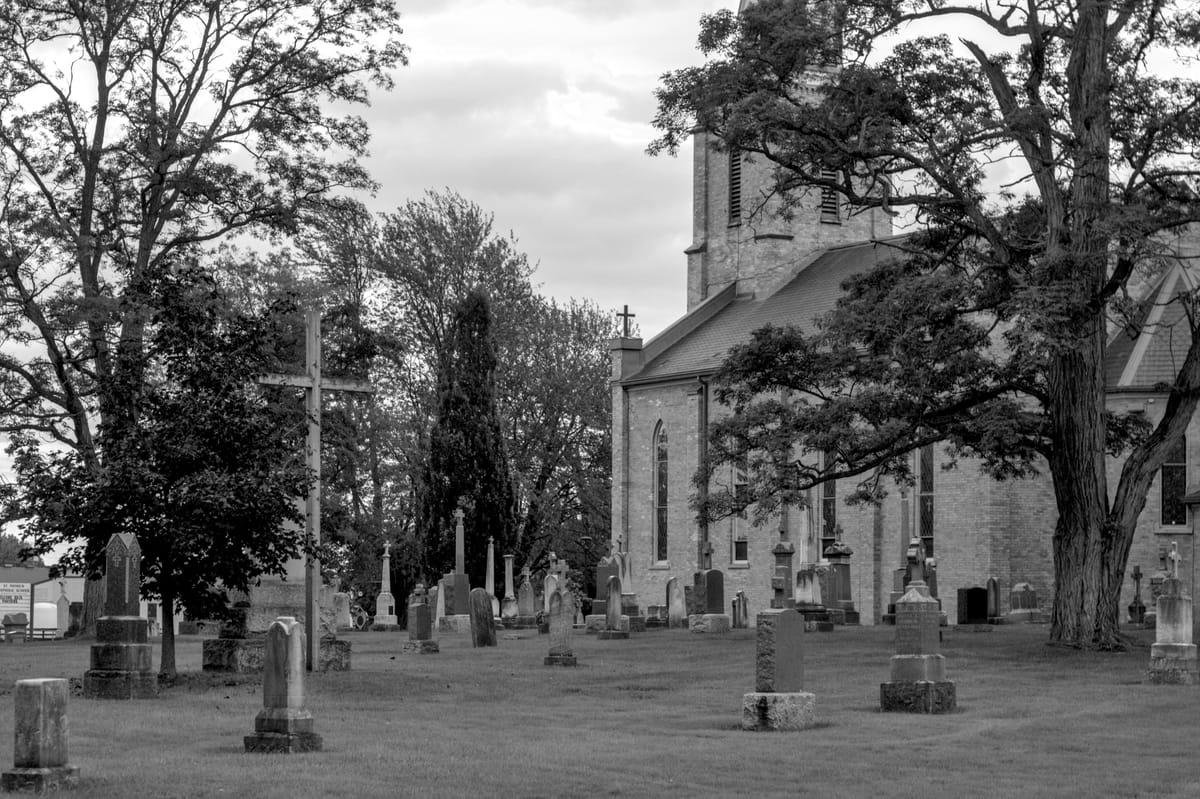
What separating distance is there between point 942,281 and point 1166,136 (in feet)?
13.5

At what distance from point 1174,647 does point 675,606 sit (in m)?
18.2

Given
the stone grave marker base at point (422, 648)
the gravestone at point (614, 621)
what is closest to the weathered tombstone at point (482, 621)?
the stone grave marker base at point (422, 648)

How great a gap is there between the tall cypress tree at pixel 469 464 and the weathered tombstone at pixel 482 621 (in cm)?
1860

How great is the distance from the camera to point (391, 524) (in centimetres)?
5712

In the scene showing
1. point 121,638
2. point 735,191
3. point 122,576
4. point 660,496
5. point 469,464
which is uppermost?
point 735,191

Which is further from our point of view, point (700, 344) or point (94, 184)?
point (700, 344)

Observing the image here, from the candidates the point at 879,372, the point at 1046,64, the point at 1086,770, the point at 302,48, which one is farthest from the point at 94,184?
the point at 1086,770

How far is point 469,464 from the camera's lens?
4869cm

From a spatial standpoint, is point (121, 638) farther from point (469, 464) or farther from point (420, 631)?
point (469, 464)

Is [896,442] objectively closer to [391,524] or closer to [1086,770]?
[1086,770]

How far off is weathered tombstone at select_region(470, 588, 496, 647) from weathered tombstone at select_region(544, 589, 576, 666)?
3.98m

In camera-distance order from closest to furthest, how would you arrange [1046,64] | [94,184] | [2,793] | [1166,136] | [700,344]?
[2,793]
[1166,136]
[1046,64]
[94,184]
[700,344]

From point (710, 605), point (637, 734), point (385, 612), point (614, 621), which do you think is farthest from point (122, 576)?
point (385, 612)

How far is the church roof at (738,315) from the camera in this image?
1986 inches
